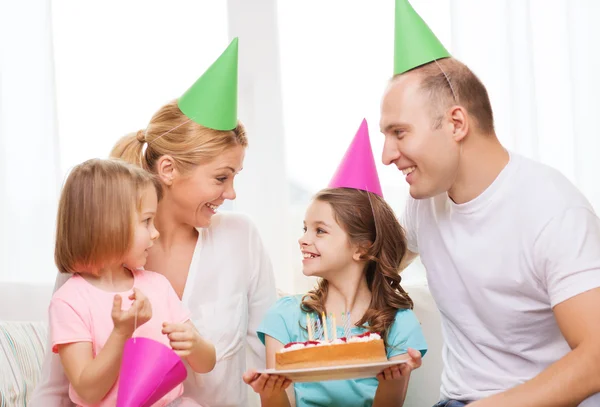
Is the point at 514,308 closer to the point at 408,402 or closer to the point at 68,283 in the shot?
the point at 408,402

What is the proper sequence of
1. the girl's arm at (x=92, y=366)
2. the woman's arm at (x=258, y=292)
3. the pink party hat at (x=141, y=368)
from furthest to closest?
the woman's arm at (x=258, y=292) → the girl's arm at (x=92, y=366) → the pink party hat at (x=141, y=368)

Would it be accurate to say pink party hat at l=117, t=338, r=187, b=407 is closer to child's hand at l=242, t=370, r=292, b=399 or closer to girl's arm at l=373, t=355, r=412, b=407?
child's hand at l=242, t=370, r=292, b=399

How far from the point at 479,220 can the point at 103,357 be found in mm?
881

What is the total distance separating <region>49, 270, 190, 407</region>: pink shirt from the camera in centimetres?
174

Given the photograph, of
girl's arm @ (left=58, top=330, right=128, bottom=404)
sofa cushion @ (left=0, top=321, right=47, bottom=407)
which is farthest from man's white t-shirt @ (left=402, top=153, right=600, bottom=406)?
sofa cushion @ (left=0, top=321, right=47, bottom=407)

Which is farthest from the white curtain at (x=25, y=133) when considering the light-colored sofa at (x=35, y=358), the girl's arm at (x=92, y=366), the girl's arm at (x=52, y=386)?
the girl's arm at (x=92, y=366)

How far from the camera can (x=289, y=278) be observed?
2832 mm

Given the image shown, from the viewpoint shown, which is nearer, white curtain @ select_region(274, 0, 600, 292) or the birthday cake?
the birthday cake

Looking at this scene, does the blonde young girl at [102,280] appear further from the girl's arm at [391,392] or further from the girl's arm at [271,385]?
the girl's arm at [391,392]

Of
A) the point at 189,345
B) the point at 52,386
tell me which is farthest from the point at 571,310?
the point at 52,386

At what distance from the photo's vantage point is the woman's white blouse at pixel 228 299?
84.7 inches

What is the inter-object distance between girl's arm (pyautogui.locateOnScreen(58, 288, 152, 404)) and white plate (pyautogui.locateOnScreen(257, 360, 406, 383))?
12.5 inches

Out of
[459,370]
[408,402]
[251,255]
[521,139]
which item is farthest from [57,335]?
[521,139]

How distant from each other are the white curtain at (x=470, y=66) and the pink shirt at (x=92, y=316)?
0.95 metres
